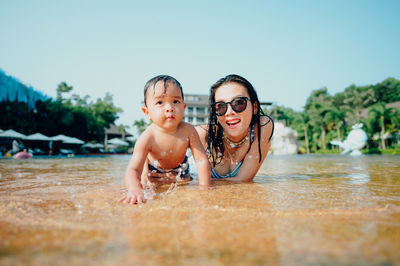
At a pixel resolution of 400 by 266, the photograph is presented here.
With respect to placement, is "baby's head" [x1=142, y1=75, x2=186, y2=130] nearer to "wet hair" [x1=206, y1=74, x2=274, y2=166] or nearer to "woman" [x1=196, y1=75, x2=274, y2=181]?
"woman" [x1=196, y1=75, x2=274, y2=181]

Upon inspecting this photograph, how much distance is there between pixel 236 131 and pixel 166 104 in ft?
2.99

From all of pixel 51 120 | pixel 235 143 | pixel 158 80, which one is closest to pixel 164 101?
pixel 158 80

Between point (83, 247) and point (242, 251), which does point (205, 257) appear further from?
point (83, 247)

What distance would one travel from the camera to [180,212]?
135 centimetres

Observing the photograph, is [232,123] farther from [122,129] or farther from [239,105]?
[122,129]

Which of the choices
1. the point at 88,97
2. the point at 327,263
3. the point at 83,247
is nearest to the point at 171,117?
the point at 83,247

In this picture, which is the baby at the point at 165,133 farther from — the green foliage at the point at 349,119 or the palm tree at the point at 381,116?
the palm tree at the point at 381,116

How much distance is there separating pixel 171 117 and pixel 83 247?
1733 millimetres

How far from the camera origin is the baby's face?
2.45 meters

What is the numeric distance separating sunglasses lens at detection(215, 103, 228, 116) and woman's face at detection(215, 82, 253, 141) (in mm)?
41

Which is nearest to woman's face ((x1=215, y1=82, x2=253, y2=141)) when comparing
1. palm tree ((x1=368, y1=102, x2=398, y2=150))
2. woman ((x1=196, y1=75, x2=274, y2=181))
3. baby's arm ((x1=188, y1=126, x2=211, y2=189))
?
woman ((x1=196, y1=75, x2=274, y2=181))

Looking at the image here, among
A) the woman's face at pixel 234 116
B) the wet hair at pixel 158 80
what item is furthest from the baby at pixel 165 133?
the woman's face at pixel 234 116

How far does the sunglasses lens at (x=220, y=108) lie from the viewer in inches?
116

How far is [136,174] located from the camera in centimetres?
224
